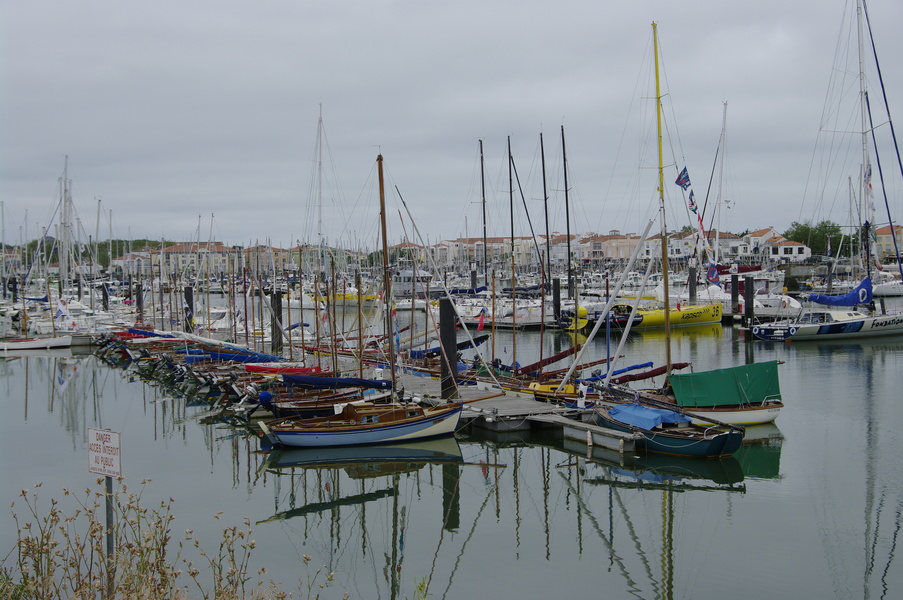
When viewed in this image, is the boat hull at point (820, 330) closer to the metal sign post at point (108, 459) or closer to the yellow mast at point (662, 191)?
the yellow mast at point (662, 191)

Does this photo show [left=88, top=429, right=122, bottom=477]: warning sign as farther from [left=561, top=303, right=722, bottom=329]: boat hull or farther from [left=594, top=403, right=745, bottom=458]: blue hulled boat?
[left=561, top=303, right=722, bottom=329]: boat hull

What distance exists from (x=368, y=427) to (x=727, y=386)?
11.9 metres

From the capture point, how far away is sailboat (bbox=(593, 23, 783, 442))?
875 inches

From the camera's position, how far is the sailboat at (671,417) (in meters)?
22.2

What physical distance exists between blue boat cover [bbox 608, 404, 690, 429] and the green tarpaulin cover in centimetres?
166

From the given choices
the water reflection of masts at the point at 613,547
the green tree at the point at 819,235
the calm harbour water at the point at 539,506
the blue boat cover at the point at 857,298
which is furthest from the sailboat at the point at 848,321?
the green tree at the point at 819,235

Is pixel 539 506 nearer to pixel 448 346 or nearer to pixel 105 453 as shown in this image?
pixel 448 346

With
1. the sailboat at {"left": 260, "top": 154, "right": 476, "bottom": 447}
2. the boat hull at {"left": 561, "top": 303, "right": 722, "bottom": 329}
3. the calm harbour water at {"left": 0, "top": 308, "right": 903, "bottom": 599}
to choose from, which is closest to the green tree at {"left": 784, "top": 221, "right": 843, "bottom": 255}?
the boat hull at {"left": 561, "top": 303, "right": 722, "bottom": 329}

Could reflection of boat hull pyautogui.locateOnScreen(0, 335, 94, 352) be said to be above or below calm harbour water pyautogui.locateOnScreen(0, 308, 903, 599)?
above

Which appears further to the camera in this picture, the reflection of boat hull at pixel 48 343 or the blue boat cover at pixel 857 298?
the blue boat cover at pixel 857 298

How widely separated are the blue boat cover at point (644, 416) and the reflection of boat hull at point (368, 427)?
5.19 m

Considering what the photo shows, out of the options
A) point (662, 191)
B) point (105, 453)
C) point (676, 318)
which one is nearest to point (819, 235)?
point (676, 318)

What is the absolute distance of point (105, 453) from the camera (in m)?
9.12

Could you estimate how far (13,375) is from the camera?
42938mm
